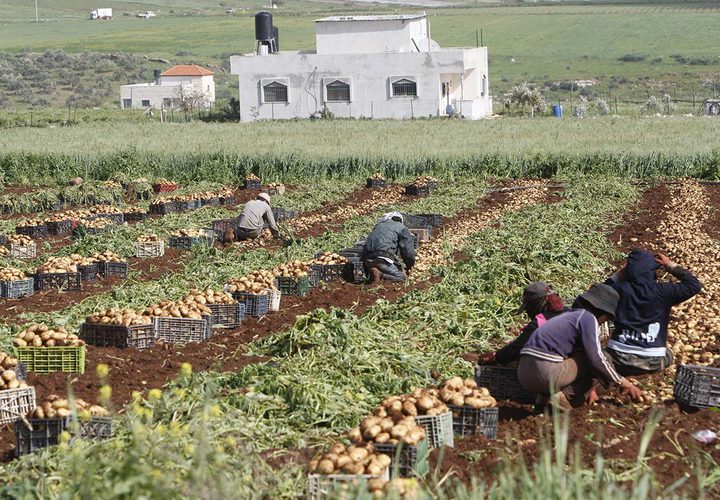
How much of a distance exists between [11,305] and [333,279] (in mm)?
4368

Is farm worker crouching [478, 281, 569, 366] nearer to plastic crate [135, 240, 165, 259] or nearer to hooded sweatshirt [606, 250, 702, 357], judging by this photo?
hooded sweatshirt [606, 250, 702, 357]

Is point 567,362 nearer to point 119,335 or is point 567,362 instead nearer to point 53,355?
point 53,355

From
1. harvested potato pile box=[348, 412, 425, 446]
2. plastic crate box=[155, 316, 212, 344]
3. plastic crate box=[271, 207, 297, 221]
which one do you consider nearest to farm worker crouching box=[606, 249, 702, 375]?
harvested potato pile box=[348, 412, 425, 446]

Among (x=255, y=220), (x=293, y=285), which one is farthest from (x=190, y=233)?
(x=293, y=285)

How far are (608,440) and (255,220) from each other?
11.6m

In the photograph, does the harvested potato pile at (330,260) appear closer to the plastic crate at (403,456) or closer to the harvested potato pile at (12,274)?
the harvested potato pile at (12,274)

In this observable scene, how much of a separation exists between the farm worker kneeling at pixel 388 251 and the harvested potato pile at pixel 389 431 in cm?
747

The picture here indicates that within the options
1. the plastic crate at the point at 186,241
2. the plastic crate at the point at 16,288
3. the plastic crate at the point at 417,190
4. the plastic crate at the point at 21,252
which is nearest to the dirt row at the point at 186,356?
the plastic crate at the point at 16,288

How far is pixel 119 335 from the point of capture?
39.1ft

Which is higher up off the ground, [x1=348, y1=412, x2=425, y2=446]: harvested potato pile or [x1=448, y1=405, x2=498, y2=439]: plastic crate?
[x1=348, y1=412, x2=425, y2=446]: harvested potato pile

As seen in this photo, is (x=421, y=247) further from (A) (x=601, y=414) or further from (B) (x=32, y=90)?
(B) (x=32, y=90)

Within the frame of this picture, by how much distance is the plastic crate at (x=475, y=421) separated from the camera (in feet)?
27.8

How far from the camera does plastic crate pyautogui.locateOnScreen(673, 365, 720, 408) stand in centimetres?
917

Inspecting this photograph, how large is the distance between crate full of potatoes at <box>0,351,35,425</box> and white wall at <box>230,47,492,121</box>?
161ft
